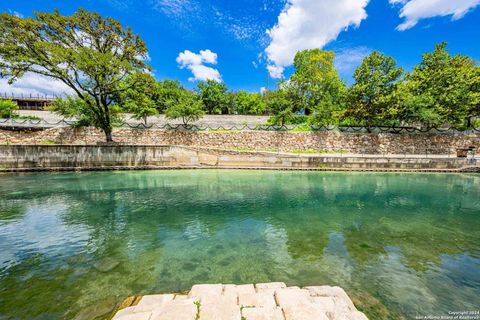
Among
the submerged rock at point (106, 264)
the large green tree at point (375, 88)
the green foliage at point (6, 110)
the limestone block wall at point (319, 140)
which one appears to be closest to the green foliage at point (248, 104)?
the limestone block wall at point (319, 140)

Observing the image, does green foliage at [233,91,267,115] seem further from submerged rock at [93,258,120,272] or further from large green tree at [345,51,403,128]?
submerged rock at [93,258,120,272]

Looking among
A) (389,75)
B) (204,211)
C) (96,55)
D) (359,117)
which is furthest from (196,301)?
(389,75)

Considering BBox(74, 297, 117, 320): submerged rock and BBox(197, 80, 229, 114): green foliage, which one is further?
BBox(197, 80, 229, 114): green foliage

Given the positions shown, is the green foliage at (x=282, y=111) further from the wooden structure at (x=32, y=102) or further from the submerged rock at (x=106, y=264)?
the wooden structure at (x=32, y=102)

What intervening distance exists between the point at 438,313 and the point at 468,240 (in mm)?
5666

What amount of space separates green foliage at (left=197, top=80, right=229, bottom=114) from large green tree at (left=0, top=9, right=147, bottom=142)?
85.5ft

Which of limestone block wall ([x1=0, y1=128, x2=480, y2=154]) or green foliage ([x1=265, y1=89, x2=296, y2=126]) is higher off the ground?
green foliage ([x1=265, y1=89, x2=296, y2=126])

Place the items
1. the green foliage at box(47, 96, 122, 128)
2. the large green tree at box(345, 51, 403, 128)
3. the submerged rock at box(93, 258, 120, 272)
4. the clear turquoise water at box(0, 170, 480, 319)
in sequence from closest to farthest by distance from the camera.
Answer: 1. the clear turquoise water at box(0, 170, 480, 319)
2. the submerged rock at box(93, 258, 120, 272)
3. the green foliage at box(47, 96, 122, 128)
4. the large green tree at box(345, 51, 403, 128)

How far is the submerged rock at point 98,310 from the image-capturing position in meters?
4.18

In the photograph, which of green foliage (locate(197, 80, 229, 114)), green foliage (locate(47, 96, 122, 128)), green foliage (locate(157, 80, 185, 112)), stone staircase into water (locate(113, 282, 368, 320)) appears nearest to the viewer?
stone staircase into water (locate(113, 282, 368, 320))

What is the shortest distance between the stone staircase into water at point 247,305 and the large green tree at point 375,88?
29.5 meters

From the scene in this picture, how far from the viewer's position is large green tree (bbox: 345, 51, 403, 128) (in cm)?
2661

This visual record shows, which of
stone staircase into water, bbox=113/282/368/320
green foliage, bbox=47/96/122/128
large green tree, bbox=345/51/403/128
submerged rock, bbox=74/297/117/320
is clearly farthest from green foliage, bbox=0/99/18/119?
large green tree, bbox=345/51/403/128

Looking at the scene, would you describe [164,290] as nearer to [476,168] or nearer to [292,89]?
[476,168]
